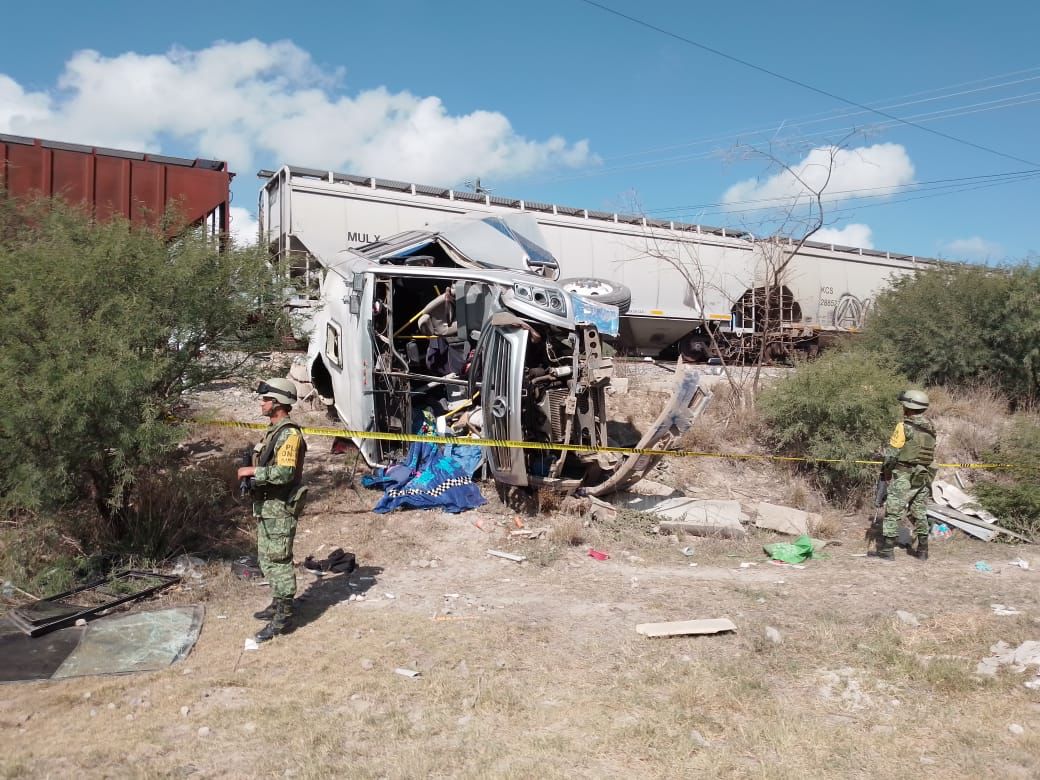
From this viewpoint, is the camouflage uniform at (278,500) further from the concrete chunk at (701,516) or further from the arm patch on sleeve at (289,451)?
the concrete chunk at (701,516)

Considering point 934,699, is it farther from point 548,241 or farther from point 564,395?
point 548,241

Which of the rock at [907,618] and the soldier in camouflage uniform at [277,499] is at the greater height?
the soldier in camouflage uniform at [277,499]

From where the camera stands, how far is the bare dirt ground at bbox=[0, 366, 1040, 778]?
10.7 feet

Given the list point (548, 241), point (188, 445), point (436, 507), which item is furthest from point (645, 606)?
point (548, 241)

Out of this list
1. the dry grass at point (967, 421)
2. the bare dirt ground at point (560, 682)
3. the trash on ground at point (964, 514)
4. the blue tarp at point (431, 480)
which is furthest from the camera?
the dry grass at point (967, 421)

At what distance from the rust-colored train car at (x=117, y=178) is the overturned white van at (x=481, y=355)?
3132mm

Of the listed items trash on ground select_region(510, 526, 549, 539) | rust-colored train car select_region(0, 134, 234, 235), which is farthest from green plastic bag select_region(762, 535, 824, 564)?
rust-colored train car select_region(0, 134, 234, 235)

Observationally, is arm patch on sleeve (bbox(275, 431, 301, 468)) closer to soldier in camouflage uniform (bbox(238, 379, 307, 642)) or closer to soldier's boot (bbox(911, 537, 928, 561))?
soldier in camouflage uniform (bbox(238, 379, 307, 642))

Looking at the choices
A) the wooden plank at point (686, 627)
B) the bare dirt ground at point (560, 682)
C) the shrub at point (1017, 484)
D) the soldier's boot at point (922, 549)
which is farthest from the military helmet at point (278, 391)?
the shrub at point (1017, 484)

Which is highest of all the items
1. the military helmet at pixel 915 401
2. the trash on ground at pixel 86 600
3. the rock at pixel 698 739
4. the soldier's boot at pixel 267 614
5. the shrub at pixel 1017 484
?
the military helmet at pixel 915 401

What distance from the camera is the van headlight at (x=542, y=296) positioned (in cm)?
698

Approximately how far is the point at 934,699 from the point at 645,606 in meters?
1.94

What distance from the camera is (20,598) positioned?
5.09m

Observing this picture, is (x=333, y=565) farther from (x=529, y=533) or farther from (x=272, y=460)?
(x=529, y=533)
